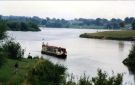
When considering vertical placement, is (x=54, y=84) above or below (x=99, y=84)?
below

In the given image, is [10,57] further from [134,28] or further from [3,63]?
[134,28]

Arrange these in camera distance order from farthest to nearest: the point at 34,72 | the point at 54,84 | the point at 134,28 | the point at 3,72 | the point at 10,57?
the point at 134,28, the point at 10,57, the point at 3,72, the point at 34,72, the point at 54,84

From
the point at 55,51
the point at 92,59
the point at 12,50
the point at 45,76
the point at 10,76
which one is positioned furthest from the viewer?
the point at 55,51

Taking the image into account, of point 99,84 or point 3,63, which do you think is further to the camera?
point 3,63

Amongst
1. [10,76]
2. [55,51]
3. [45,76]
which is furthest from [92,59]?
[45,76]

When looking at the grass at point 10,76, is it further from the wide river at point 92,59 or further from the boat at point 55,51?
the boat at point 55,51

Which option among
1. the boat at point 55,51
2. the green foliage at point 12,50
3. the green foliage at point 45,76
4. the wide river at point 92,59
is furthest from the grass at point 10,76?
the boat at point 55,51

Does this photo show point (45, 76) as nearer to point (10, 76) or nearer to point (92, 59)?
point (10, 76)

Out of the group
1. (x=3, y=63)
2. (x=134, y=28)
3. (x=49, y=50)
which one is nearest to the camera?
(x=3, y=63)

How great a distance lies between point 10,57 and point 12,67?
11938mm

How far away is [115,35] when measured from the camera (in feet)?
565

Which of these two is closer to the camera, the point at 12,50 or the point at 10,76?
the point at 10,76

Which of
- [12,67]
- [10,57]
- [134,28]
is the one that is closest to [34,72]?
[12,67]

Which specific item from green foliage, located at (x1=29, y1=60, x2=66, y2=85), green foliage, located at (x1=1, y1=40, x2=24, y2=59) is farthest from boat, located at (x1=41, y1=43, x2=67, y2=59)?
green foliage, located at (x1=29, y1=60, x2=66, y2=85)
